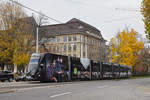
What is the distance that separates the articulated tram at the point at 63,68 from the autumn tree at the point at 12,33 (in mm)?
11602

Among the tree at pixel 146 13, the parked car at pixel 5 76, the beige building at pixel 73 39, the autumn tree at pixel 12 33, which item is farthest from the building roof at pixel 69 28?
the tree at pixel 146 13

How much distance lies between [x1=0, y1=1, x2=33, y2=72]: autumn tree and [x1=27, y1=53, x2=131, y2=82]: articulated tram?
38.1 feet

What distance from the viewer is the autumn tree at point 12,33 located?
132 ft

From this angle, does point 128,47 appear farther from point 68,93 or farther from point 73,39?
point 68,93

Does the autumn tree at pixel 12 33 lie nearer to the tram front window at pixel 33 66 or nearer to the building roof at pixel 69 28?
the tram front window at pixel 33 66

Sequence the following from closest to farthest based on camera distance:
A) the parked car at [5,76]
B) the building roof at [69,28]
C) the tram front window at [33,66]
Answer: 1. the tram front window at [33,66]
2. the parked car at [5,76]
3. the building roof at [69,28]

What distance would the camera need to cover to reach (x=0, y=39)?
133ft

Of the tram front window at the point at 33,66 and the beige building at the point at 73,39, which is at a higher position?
the beige building at the point at 73,39

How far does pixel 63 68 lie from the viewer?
29500 mm

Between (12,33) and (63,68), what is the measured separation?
15706 millimetres

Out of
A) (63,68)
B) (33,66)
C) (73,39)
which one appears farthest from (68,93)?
(73,39)

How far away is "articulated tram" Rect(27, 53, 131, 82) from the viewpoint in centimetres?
2608

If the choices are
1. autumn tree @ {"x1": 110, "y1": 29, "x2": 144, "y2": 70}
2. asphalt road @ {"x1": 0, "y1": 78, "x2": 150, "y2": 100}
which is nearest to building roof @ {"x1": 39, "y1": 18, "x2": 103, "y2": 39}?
autumn tree @ {"x1": 110, "y1": 29, "x2": 144, "y2": 70}

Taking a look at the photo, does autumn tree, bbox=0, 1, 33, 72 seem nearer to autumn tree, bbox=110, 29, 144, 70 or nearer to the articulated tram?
the articulated tram
